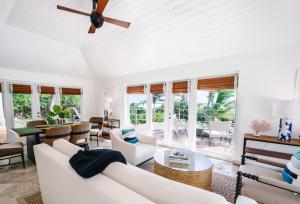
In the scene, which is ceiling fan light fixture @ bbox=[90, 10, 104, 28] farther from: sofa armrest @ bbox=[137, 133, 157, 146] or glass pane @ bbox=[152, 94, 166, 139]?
glass pane @ bbox=[152, 94, 166, 139]

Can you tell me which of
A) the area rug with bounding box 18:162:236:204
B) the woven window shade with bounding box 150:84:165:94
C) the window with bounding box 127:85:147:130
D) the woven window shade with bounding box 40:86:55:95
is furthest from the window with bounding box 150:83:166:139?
the woven window shade with bounding box 40:86:55:95

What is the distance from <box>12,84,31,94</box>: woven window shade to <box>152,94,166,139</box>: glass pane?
13.4ft

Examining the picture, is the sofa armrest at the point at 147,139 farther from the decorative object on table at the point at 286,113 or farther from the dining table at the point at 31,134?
the decorative object on table at the point at 286,113

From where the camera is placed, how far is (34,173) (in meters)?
2.61

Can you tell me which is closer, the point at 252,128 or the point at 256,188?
the point at 256,188

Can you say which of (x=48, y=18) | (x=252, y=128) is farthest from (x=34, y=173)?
(x=252, y=128)

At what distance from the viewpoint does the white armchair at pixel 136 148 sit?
102 inches

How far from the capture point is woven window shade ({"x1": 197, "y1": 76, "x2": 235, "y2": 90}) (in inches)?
126

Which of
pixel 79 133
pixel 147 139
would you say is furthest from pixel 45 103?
pixel 147 139

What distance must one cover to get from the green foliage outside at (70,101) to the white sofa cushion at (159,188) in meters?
5.35

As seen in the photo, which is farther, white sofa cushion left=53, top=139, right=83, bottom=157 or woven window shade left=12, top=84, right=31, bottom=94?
woven window shade left=12, top=84, right=31, bottom=94

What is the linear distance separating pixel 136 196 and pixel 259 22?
306 centimetres

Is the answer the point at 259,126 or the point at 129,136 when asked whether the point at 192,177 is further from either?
the point at 259,126

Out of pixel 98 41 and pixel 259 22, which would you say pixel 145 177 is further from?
pixel 98 41
